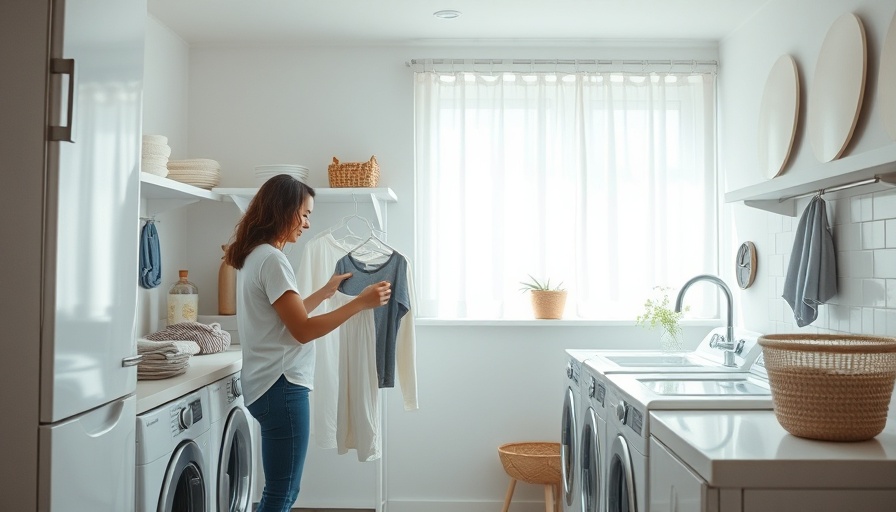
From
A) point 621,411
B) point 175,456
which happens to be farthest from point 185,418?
point 621,411

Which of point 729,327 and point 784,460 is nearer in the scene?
point 784,460

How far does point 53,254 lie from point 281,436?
44.2 inches

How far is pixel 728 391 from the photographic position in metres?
2.40

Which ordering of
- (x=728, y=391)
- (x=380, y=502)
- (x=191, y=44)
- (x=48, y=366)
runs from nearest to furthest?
(x=48, y=366), (x=728, y=391), (x=380, y=502), (x=191, y=44)

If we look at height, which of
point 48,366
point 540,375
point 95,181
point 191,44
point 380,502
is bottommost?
point 380,502

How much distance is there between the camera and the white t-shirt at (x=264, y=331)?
96.3 inches

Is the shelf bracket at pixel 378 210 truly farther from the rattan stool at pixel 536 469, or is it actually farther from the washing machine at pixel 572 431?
the rattan stool at pixel 536 469

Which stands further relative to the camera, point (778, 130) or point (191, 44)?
point (191, 44)

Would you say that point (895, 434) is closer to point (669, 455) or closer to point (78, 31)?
point (669, 455)

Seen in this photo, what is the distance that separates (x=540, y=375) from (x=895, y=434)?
89.0 inches

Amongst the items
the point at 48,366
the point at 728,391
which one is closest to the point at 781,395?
the point at 728,391

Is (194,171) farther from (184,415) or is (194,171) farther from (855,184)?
(855,184)

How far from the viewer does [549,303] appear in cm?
385

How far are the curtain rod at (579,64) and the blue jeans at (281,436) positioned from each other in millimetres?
2054
